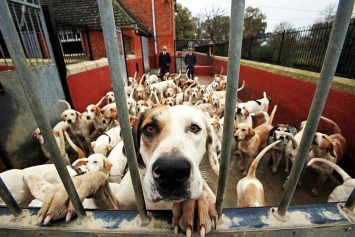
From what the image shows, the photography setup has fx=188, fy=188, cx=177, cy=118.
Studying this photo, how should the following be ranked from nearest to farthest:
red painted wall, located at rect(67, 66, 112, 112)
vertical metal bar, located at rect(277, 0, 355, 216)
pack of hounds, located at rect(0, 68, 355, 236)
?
1. vertical metal bar, located at rect(277, 0, 355, 216)
2. pack of hounds, located at rect(0, 68, 355, 236)
3. red painted wall, located at rect(67, 66, 112, 112)

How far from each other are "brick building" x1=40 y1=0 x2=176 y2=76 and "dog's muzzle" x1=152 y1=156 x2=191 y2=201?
928 centimetres

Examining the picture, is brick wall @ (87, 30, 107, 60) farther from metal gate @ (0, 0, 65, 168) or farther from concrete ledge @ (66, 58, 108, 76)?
metal gate @ (0, 0, 65, 168)

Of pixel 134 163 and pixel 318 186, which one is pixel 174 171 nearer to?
pixel 134 163

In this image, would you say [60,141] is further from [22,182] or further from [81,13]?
[81,13]

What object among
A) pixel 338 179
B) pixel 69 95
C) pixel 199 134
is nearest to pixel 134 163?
pixel 199 134

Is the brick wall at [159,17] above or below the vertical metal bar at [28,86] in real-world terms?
above

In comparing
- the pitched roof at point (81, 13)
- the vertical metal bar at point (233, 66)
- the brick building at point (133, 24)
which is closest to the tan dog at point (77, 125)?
the vertical metal bar at point (233, 66)

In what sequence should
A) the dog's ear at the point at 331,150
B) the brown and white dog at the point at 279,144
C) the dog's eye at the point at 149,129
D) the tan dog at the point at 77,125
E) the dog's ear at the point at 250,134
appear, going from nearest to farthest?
the dog's eye at the point at 149,129
the dog's ear at the point at 331,150
the brown and white dog at the point at 279,144
the dog's ear at the point at 250,134
the tan dog at the point at 77,125

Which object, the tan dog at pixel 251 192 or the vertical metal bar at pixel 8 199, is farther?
the tan dog at pixel 251 192

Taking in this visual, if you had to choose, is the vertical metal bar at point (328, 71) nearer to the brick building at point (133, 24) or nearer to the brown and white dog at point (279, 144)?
the brown and white dog at point (279, 144)

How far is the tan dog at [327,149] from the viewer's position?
10.5ft

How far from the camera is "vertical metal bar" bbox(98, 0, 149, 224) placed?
2.36 ft

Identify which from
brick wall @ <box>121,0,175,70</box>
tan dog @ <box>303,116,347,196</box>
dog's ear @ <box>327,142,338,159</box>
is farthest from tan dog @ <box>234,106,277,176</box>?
brick wall @ <box>121,0,175,70</box>

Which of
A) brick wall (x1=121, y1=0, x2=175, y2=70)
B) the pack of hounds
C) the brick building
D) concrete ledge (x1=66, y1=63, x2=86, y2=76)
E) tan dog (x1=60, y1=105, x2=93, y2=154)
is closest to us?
the pack of hounds
